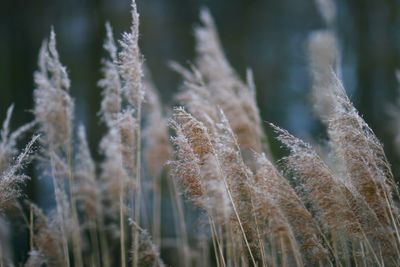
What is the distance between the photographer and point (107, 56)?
28.9 ft

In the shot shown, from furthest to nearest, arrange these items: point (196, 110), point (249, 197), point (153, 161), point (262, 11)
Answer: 1. point (262, 11)
2. point (153, 161)
3. point (196, 110)
4. point (249, 197)

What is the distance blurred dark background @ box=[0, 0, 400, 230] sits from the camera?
327 inches

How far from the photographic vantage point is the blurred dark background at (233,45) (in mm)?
8312

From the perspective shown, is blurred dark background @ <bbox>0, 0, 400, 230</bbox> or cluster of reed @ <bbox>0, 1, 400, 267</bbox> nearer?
cluster of reed @ <bbox>0, 1, 400, 267</bbox>

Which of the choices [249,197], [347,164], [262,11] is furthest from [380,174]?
[262,11]

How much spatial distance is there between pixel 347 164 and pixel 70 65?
6.23 meters

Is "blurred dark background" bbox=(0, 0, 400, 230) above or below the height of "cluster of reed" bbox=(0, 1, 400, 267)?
above

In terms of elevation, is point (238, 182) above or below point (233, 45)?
below

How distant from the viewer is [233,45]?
Answer: 9.38m

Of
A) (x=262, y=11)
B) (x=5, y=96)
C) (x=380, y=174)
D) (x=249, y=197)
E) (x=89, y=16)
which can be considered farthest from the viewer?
(x=262, y=11)

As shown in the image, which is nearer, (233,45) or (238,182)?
(238,182)

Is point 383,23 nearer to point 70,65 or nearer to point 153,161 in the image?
point 70,65

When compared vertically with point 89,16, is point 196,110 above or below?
below

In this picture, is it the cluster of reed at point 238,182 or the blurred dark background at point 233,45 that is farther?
the blurred dark background at point 233,45
